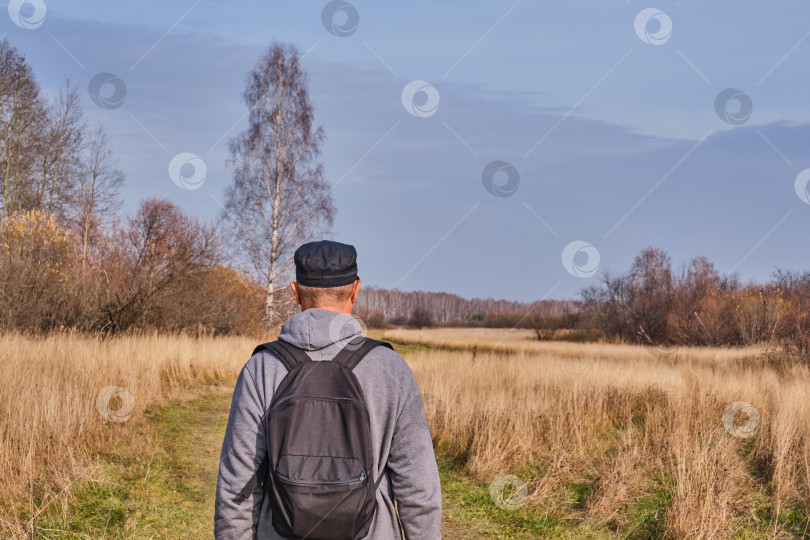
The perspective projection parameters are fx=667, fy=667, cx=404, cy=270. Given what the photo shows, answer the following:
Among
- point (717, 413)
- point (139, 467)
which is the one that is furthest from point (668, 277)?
point (139, 467)

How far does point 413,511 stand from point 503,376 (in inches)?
449

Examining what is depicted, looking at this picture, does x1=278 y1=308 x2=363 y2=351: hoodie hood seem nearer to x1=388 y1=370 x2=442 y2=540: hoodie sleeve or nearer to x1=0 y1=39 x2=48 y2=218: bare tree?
x1=388 y1=370 x2=442 y2=540: hoodie sleeve

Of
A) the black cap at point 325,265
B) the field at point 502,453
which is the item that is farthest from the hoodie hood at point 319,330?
the field at point 502,453

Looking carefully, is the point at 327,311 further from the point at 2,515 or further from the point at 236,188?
the point at 236,188

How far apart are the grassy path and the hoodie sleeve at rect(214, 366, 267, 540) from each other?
3504mm

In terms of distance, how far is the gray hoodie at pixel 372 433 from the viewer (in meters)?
2.46

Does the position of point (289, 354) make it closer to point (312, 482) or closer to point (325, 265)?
point (325, 265)

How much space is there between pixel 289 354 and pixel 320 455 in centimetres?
38

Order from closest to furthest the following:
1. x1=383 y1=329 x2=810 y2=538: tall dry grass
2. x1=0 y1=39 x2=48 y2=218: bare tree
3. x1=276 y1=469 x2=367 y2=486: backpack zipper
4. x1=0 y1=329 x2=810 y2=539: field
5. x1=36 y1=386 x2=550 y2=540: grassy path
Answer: x1=276 y1=469 x2=367 y2=486: backpack zipper → x1=36 y1=386 x2=550 y2=540: grassy path → x1=0 y1=329 x2=810 y2=539: field → x1=383 y1=329 x2=810 y2=538: tall dry grass → x1=0 y1=39 x2=48 y2=218: bare tree

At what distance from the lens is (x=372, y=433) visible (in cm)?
249

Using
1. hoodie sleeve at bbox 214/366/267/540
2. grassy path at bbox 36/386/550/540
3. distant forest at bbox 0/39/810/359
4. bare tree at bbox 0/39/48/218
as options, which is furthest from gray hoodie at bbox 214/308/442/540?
bare tree at bbox 0/39/48/218

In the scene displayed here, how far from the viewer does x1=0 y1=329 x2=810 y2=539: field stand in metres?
6.13

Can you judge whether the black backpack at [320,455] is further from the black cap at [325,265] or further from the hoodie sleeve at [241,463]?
the black cap at [325,265]

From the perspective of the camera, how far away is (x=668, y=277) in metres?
40.7
